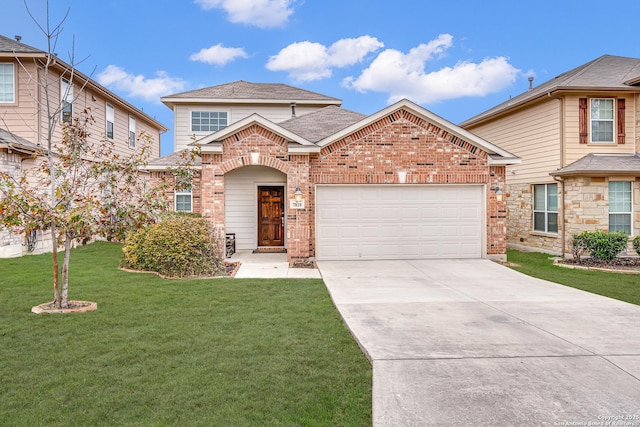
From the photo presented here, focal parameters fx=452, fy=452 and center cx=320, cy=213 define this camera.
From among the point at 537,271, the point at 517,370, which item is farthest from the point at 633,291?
the point at 517,370

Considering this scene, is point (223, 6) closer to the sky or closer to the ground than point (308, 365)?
closer to the sky

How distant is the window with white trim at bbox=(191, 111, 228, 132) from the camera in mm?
18797

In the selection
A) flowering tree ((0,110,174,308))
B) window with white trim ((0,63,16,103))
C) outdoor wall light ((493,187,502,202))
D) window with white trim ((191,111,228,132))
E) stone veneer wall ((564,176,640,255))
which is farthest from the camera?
window with white trim ((191,111,228,132))

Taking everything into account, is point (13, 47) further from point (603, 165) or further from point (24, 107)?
point (603, 165)

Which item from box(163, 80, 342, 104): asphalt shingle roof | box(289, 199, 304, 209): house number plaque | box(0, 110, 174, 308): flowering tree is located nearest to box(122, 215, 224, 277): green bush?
box(289, 199, 304, 209): house number plaque

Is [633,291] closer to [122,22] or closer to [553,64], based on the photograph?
[553,64]

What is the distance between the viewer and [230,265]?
1197 cm

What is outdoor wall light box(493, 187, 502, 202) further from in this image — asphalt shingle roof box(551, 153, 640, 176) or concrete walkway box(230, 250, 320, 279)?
concrete walkway box(230, 250, 320, 279)

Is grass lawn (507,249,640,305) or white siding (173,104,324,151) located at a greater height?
white siding (173,104,324,151)

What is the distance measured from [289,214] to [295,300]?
4.56 meters

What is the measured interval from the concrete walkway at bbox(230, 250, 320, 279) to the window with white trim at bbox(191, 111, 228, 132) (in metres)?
7.21

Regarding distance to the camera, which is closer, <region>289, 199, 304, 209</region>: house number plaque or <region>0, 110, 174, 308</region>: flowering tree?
<region>0, 110, 174, 308</region>: flowering tree

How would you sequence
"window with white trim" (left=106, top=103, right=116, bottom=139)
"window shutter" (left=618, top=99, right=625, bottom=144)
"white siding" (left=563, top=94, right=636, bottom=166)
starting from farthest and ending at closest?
"window with white trim" (left=106, top=103, right=116, bottom=139), "window shutter" (left=618, top=99, right=625, bottom=144), "white siding" (left=563, top=94, right=636, bottom=166)

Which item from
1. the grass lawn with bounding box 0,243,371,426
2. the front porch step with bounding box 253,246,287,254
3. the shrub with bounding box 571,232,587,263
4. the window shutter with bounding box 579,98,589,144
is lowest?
the grass lawn with bounding box 0,243,371,426
